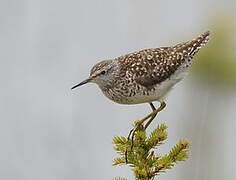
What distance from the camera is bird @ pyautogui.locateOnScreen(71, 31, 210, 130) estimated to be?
7381 mm

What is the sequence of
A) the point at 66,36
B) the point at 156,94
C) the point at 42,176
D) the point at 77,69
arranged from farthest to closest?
1. the point at 77,69
2. the point at 66,36
3. the point at 42,176
4. the point at 156,94

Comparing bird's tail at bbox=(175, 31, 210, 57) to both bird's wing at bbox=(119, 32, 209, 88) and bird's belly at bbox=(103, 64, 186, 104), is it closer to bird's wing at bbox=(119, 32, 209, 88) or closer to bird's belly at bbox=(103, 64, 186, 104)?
bird's wing at bbox=(119, 32, 209, 88)

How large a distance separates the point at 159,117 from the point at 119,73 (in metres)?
2.63

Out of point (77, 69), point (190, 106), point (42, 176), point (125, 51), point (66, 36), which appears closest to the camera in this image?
point (190, 106)

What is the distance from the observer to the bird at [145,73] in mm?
7381

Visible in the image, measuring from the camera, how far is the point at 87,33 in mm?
12031

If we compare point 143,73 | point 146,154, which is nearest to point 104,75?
point 143,73

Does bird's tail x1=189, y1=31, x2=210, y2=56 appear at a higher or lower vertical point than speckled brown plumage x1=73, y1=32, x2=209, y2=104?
higher

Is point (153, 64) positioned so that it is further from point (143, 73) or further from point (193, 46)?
point (193, 46)

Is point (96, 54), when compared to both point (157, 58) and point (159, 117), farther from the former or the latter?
point (157, 58)

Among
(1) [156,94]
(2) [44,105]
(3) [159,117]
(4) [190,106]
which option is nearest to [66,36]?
(2) [44,105]

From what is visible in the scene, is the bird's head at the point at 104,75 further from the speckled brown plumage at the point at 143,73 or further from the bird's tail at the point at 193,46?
the bird's tail at the point at 193,46

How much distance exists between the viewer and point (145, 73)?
7.53 meters

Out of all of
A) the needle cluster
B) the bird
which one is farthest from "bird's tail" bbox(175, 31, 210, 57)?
the needle cluster
